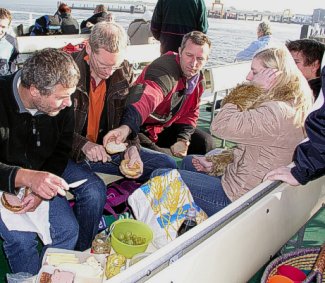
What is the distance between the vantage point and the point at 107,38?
2156 mm

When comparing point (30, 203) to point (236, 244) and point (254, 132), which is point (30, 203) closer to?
point (236, 244)

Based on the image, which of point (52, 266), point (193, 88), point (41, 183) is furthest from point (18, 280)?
point (193, 88)

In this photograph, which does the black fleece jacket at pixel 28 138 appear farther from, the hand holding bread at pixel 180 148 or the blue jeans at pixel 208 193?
the hand holding bread at pixel 180 148

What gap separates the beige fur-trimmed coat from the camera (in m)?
1.91

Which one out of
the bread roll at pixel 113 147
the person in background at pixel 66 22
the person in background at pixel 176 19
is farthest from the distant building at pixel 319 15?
the bread roll at pixel 113 147

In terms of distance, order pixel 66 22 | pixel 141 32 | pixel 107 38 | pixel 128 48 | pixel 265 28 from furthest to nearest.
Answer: pixel 66 22, pixel 141 32, pixel 265 28, pixel 128 48, pixel 107 38

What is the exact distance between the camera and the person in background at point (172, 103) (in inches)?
98.1

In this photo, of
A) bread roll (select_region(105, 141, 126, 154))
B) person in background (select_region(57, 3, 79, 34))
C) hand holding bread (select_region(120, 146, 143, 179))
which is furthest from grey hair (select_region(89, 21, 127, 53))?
person in background (select_region(57, 3, 79, 34))

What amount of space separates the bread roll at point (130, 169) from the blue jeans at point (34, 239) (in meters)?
0.38

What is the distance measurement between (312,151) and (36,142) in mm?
1245

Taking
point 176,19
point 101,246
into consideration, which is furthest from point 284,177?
point 176,19

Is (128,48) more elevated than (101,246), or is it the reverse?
(128,48)

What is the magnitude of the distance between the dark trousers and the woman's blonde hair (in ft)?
3.53

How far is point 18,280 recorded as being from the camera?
1.57 meters
